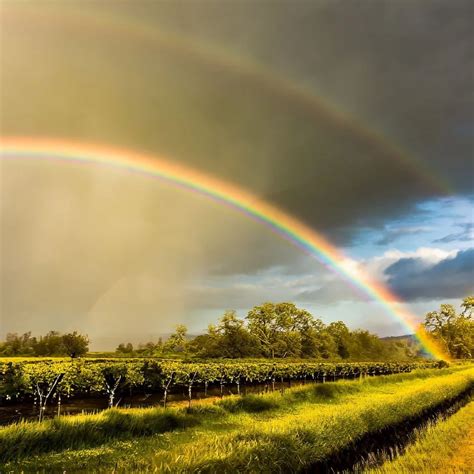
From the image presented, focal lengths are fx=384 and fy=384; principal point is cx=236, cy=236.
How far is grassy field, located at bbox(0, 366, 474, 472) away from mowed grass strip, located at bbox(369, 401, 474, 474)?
138 cm

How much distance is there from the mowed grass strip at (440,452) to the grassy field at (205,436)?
1.38 metres

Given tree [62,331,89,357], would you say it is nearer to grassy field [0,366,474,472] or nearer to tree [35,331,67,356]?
tree [35,331,67,356]

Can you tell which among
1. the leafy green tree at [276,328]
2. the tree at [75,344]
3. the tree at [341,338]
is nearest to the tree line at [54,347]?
the tree at [75,344]

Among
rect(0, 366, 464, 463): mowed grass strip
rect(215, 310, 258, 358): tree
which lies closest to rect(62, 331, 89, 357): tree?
rect(215, 310, 258, 358): tree

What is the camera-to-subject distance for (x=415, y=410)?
17.8m

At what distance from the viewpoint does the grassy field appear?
23.5 feet

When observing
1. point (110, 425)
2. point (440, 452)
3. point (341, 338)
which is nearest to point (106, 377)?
point (110, 425)

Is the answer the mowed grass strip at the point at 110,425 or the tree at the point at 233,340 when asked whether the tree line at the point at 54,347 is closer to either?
the tree at the point at 233,340

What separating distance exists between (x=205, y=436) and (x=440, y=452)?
292 inches

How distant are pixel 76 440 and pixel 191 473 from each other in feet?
34.4

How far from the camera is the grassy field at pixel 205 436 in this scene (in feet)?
23.5

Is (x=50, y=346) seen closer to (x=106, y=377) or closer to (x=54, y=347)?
(x=54, y=347)

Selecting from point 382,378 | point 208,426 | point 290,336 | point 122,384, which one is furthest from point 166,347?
point 208,426

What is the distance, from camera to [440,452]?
39.4 feet
